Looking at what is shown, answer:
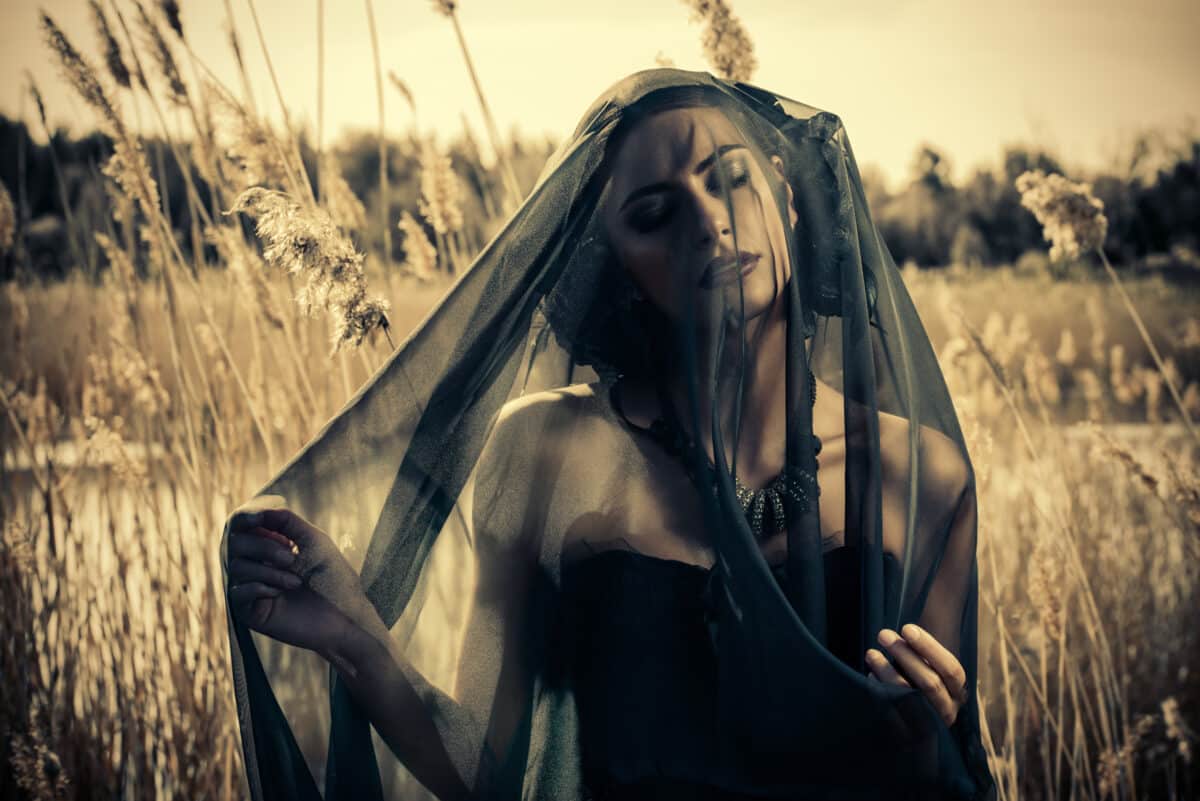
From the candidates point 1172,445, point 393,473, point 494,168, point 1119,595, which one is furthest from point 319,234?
point 1172,445

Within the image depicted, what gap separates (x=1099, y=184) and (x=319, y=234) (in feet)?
20.9

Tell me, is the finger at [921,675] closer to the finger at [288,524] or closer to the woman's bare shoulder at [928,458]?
the woman's bare shoulder at [928,458]

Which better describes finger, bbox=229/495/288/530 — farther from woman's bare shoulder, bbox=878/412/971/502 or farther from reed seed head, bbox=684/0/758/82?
reed seed head, bbox=684/0/758/82

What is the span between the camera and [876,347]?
131cm

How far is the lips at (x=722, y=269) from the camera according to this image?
118 centimetres

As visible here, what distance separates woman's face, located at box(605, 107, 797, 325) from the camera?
119cm

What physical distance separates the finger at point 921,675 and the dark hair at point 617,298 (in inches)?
20.7

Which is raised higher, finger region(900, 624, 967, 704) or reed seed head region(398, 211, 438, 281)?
reed seed head region(398, 211, 438, 281)

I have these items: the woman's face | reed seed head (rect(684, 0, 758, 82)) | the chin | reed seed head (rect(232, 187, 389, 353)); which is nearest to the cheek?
the woman's face

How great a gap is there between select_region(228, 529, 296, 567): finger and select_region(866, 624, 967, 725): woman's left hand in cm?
69

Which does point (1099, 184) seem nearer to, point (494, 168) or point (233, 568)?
point (494, 168)

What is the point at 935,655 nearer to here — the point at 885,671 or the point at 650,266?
the point at 885,671

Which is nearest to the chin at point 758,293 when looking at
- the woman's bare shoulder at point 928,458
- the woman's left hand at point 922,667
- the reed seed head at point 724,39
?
the woman's bare shoulder at point 928,458

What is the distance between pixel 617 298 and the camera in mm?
1329
